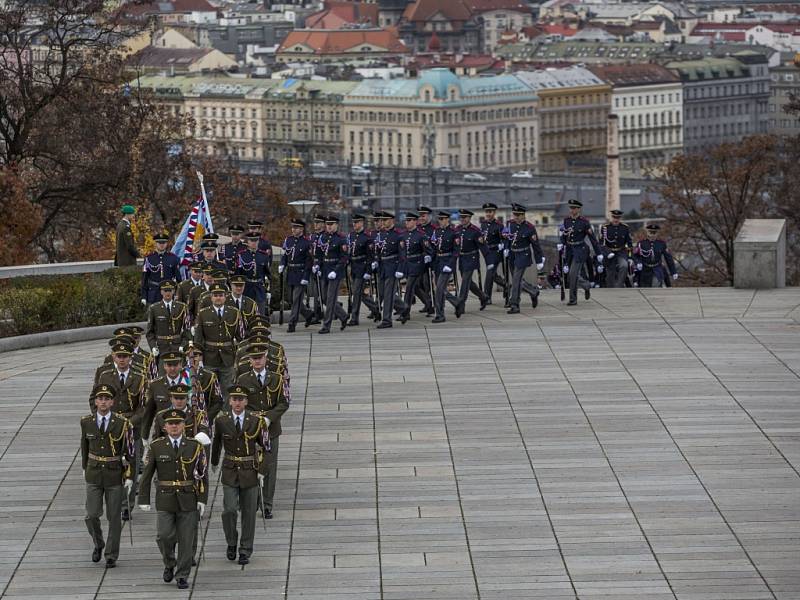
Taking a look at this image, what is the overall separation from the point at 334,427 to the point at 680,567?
6.45m

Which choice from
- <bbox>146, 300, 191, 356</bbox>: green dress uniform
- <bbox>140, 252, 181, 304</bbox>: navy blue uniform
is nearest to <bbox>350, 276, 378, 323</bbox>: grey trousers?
<bbox>140, 252, 181, 304</bbox>: navy blue uniform

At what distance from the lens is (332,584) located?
2105 cm

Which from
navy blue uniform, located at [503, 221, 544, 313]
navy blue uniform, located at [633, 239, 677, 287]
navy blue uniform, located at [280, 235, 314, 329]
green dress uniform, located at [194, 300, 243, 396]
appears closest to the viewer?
green dress uniform, located at [194, 300, 243, 396]

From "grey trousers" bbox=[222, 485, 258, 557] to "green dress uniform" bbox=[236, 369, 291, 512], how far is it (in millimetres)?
1261

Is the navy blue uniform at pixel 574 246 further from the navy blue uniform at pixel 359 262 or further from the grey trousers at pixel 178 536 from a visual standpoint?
the grey trousers at pixel 178 536

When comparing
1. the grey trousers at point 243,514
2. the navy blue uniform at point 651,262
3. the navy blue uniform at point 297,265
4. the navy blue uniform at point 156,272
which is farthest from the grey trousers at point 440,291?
the grey trousers at point 243,514

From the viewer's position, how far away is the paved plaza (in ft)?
69.7

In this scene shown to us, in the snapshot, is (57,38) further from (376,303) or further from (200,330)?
(200,330)

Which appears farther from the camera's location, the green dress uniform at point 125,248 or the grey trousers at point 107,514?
the green dress uniform at point 125,248

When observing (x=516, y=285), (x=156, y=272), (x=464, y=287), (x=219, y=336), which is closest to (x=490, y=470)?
(x=219, y=336)

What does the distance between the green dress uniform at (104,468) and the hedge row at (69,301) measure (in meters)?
11.1

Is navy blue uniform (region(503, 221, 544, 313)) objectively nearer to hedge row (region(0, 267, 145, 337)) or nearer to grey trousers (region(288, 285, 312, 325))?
grey trousers (region(288, 285, 312, 325))

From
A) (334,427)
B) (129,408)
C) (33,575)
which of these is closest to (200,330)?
(334,427)

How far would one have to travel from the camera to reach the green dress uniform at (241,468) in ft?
70.9
